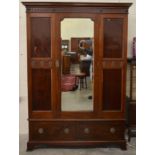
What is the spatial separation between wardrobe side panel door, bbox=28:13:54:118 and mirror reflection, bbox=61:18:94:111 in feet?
0.53

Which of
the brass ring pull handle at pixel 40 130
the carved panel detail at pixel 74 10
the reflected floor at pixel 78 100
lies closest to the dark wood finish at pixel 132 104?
the reflected floor at pixel 78 100

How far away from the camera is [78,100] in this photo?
10.7 ft

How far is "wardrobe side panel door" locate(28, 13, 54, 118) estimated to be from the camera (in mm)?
3119

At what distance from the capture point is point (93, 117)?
10.8 ft

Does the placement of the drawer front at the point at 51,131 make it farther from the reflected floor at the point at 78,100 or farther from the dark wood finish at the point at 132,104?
the dark wood finish at the point at 132,104

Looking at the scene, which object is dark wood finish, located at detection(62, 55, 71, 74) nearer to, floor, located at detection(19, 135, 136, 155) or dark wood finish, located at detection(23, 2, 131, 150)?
dark wood finish, located at detection(23, 2, 131, 150)

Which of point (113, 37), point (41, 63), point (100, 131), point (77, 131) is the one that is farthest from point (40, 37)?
point (100, 131)

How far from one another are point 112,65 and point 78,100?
62 cm

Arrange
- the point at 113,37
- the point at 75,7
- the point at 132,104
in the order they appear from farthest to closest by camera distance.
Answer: the point at 132,104, the point at 113,37, the point at 75,7

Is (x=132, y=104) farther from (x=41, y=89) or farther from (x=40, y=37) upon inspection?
(x=40, y=37)

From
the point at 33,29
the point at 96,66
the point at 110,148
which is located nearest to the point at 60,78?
the point at 96,66
